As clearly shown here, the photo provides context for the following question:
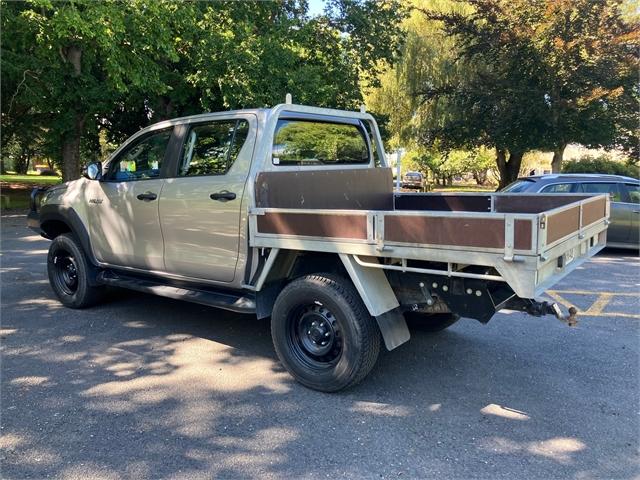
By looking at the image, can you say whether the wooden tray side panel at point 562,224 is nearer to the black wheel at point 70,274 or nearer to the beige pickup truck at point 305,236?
the beige pickup truck at point 305,236

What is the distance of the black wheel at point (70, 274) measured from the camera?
5.98 m

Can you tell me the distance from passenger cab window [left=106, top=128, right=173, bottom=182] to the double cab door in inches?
0.4

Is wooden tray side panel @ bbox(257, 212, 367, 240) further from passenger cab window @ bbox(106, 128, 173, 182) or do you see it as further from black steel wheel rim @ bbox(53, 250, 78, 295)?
black steel wheel rim @ bbox(53, 250, 78, 295)

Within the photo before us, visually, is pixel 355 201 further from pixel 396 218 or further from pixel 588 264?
pixel 588 264

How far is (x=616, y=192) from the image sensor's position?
404 inches

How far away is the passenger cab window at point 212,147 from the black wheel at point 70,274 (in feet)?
→ 6.24

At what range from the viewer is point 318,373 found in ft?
13.1

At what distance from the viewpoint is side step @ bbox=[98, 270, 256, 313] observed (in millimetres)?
4469

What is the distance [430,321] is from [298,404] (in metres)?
1.87

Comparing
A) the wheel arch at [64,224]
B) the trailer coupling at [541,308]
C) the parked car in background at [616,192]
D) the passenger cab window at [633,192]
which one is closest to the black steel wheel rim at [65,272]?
the wheel arch at [64,224]

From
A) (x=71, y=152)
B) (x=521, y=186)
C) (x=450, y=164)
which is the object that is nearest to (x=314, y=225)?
(x=521, y=186)

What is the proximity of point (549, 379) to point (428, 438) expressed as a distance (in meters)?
1.49

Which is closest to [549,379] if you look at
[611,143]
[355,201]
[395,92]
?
[355,201]

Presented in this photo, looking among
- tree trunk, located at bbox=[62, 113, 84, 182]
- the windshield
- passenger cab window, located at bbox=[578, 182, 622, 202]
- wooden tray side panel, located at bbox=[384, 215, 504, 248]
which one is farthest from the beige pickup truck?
tree trunk, located at bbox=[62, 113, 84, 182]
